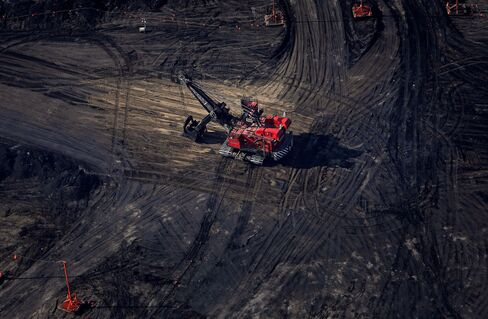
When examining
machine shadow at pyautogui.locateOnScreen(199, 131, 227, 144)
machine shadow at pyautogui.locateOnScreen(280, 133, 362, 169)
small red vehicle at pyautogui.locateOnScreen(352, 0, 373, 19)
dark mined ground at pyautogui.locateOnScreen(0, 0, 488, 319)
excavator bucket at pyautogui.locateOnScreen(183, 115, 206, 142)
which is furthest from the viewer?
small red vehicle at pyautogui.locateOnScreen(352, 0, 373, 19)

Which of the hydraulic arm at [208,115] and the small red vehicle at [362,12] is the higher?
the small red vehicle at [362,12]

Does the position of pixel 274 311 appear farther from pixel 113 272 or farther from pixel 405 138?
pixel 405 138

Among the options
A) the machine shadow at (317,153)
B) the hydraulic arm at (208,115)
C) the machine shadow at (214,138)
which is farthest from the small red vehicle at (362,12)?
the machine shadow at (214,138)

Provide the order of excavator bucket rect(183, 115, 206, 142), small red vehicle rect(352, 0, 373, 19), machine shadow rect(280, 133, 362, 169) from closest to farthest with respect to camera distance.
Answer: machine shadow rect(280, 133, 362, 169)
excavator bucket rect(183, 115, 206, 142)
small red vehicle rect(352, 0, 373, 19)

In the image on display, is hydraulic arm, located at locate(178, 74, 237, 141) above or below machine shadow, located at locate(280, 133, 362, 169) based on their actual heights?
above

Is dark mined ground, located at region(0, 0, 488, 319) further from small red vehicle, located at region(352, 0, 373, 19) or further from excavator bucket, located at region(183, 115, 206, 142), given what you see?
excavator bucket, located at region(183, 115, 206, 142)

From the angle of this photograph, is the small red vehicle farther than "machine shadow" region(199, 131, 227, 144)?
Yes

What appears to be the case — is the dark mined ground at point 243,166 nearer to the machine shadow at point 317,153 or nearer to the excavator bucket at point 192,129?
the machine shadow at point 317,153

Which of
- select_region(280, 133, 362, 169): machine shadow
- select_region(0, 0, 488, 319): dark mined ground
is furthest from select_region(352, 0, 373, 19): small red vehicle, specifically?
select_region(280, 133, 362, 169): machine shadow
